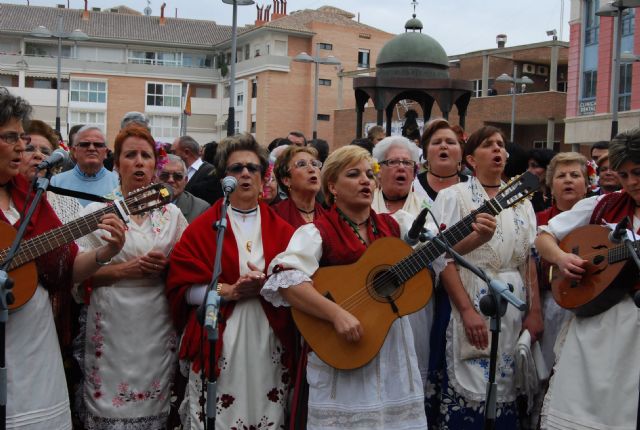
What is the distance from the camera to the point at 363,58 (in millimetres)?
60844

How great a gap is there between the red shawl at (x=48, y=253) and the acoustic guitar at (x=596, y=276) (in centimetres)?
280

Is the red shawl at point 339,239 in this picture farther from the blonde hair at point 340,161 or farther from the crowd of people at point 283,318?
the blonde hair at point 340,161

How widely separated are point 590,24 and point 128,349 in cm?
3698

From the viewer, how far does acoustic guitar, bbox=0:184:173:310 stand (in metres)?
3.96

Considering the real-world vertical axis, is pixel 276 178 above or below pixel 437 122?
below

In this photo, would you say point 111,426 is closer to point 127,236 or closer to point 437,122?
point 127,236

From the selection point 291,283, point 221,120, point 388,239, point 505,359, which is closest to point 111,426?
point 291,283

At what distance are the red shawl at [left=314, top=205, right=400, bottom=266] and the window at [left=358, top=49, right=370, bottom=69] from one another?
5721 cm

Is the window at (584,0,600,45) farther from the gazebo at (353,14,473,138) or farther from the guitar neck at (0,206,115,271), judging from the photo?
the guitar neck at (0,206,115,271)

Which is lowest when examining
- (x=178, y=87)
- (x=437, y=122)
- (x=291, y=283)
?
(x=291, y=283)

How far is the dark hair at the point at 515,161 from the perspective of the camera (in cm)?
721

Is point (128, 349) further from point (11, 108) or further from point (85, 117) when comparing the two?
point (85, 117)

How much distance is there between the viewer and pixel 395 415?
427 cm

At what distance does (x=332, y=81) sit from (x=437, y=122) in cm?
5381
